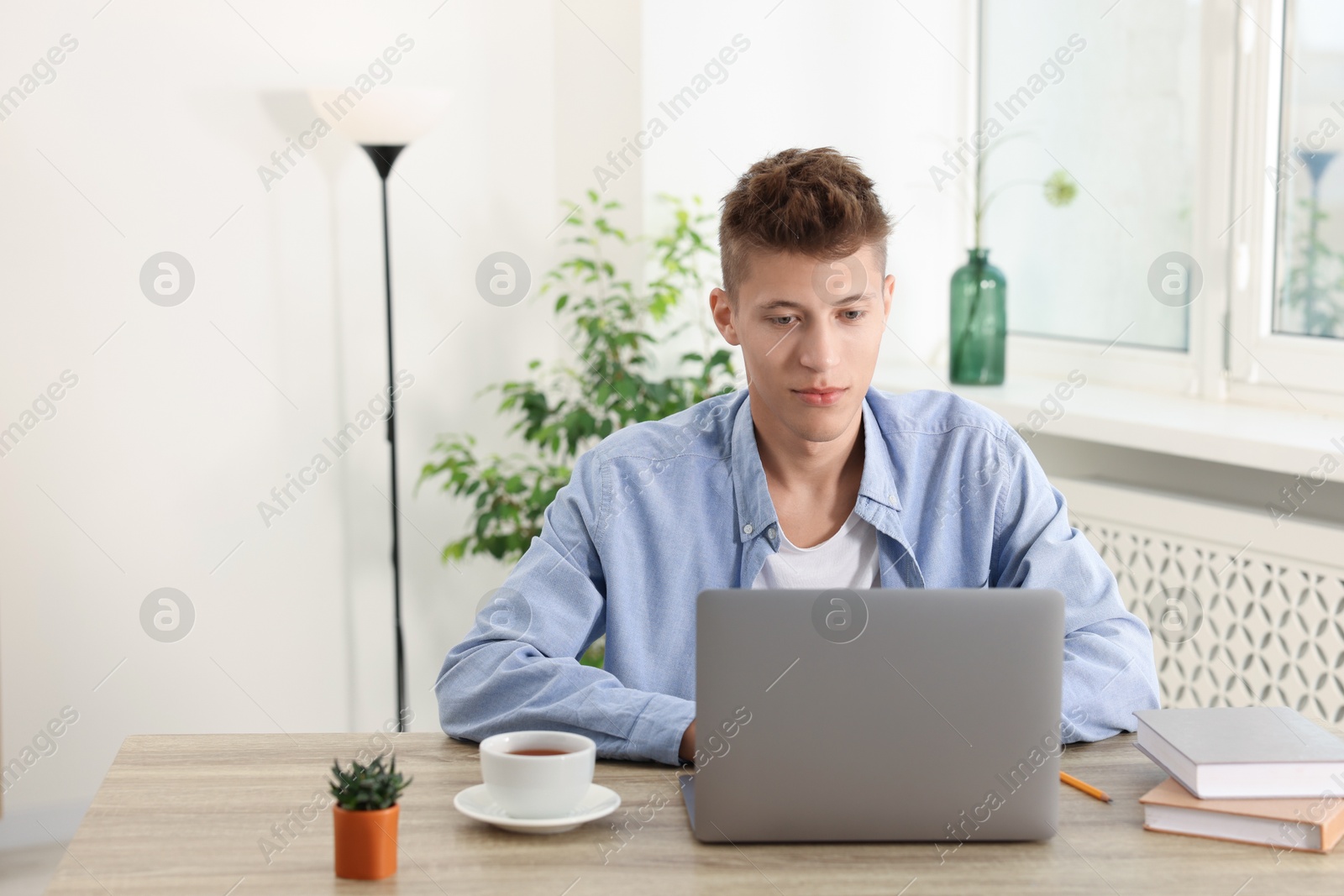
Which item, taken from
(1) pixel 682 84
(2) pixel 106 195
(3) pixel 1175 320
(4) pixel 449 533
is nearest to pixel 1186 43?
(3) pixel 1175 320

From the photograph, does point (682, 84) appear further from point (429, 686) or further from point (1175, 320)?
point (429, 686)

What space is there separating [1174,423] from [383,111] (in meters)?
1.77

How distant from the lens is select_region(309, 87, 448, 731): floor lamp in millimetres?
2811

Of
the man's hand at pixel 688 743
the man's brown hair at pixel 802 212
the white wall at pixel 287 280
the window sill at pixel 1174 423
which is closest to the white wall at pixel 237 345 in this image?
the white wall at pixel 287 280

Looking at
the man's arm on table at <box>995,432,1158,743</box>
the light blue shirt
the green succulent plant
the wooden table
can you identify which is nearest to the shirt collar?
the light blue shirt

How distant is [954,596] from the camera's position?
104cm

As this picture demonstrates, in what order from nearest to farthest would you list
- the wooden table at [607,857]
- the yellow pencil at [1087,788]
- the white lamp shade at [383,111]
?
the wooden table at [607,857]
the yellow pencil at [1087,788]
the white lamp shade at [383,111]

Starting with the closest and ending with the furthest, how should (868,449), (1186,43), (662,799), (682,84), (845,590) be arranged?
(845,590) → (662,799) → (868,449) → (1186,43) → (682,84)

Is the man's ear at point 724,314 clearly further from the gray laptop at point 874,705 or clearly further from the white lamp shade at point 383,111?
the white lamp shade at point 383,111

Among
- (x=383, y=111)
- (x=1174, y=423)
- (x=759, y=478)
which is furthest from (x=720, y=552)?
(x=383, y=111)

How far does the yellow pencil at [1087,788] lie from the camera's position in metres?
1.18

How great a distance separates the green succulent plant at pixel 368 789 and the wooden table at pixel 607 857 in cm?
6

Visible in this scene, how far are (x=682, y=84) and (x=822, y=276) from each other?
1758mm

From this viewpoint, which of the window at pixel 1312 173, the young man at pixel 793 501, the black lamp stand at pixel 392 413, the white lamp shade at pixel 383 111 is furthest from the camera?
the black lamp stand at pixel 392 413
